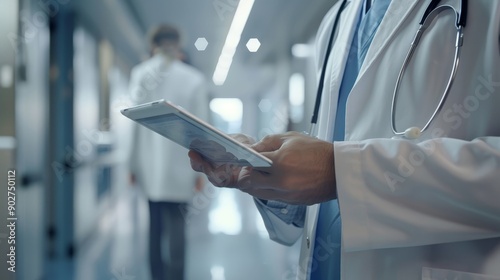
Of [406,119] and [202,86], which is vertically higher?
[202,86]

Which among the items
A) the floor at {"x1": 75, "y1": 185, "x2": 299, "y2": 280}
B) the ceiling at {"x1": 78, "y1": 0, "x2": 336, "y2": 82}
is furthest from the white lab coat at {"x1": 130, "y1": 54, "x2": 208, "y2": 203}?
the ceiling at {"x1": 78, "y1": 0, "x2": 336, "y2": 82}

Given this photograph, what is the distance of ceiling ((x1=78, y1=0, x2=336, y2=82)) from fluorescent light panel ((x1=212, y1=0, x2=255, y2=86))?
0.02m

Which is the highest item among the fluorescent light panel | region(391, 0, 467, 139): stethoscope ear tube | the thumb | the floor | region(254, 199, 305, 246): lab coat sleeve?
the fluorescent light panel

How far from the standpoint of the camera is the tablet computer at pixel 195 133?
44cm

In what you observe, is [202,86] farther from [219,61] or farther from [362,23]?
[362,23]

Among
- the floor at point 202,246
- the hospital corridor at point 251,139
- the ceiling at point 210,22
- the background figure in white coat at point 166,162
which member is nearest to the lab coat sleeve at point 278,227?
the hospital corridor at point 251,139

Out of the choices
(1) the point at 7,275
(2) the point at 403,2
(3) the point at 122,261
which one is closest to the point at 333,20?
(2) the point at 403,2

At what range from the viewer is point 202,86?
203cm

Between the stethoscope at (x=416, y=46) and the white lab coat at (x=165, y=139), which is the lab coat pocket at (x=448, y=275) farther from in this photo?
the white lab coat at (x=165, y=139)

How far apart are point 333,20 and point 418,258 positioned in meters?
0.51

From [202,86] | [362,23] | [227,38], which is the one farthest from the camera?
[227,38]

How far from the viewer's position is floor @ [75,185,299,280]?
2254mm

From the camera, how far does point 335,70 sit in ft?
2.40

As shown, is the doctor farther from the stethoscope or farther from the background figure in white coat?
the background figure in white coat
